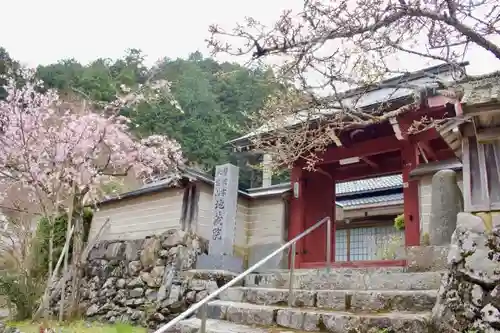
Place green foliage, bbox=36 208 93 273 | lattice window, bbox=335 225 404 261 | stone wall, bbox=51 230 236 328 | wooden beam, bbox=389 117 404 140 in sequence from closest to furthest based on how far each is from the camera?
wooden beam, bbox=389 117 404 140, stone wall, bbox=51 230 236 328, green foliage, bbox=36 208 93 273, lattice window, bbox=335 225 404 261

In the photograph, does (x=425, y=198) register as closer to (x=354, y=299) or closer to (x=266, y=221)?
(x=266, y=221)

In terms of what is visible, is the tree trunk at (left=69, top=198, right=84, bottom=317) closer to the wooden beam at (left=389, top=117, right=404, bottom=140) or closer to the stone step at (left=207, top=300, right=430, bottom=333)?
the stone step at (left=207, top=300, right=430, bottom=333)

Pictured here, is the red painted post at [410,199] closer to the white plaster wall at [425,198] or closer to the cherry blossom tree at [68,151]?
the white plaster wall at [425,198]

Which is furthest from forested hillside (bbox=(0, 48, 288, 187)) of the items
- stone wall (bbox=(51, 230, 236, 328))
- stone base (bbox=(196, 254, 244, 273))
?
stone base (bbox=(196, 254, 244, 273))

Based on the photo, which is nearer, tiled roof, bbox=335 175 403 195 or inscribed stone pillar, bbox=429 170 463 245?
inscribed stone pillar, bbox=429 170 463 245

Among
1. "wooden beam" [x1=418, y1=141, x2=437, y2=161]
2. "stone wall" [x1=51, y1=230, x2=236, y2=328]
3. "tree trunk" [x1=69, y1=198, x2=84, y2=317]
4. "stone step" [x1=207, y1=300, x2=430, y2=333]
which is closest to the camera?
"stone step" [x1=207, y1=300, x2=430, y2=333]

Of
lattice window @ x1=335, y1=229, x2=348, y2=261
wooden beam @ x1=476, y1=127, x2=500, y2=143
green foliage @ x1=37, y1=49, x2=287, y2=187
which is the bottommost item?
lattice window @ x1=335, y1=229, x2=348, y2=261

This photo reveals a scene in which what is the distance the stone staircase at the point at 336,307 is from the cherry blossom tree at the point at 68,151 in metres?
4.48

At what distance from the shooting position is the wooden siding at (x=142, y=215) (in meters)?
9.91

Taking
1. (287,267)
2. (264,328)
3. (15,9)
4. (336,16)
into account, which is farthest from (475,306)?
(15,9)

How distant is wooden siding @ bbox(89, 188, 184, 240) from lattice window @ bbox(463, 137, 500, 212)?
6.51m

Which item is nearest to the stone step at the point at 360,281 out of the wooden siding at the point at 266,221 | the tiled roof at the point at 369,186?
the wooden siding at the point at 266,221

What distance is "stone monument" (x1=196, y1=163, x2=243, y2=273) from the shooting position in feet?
26.0

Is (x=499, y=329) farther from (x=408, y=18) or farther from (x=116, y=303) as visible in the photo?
(x=116, y=303)
